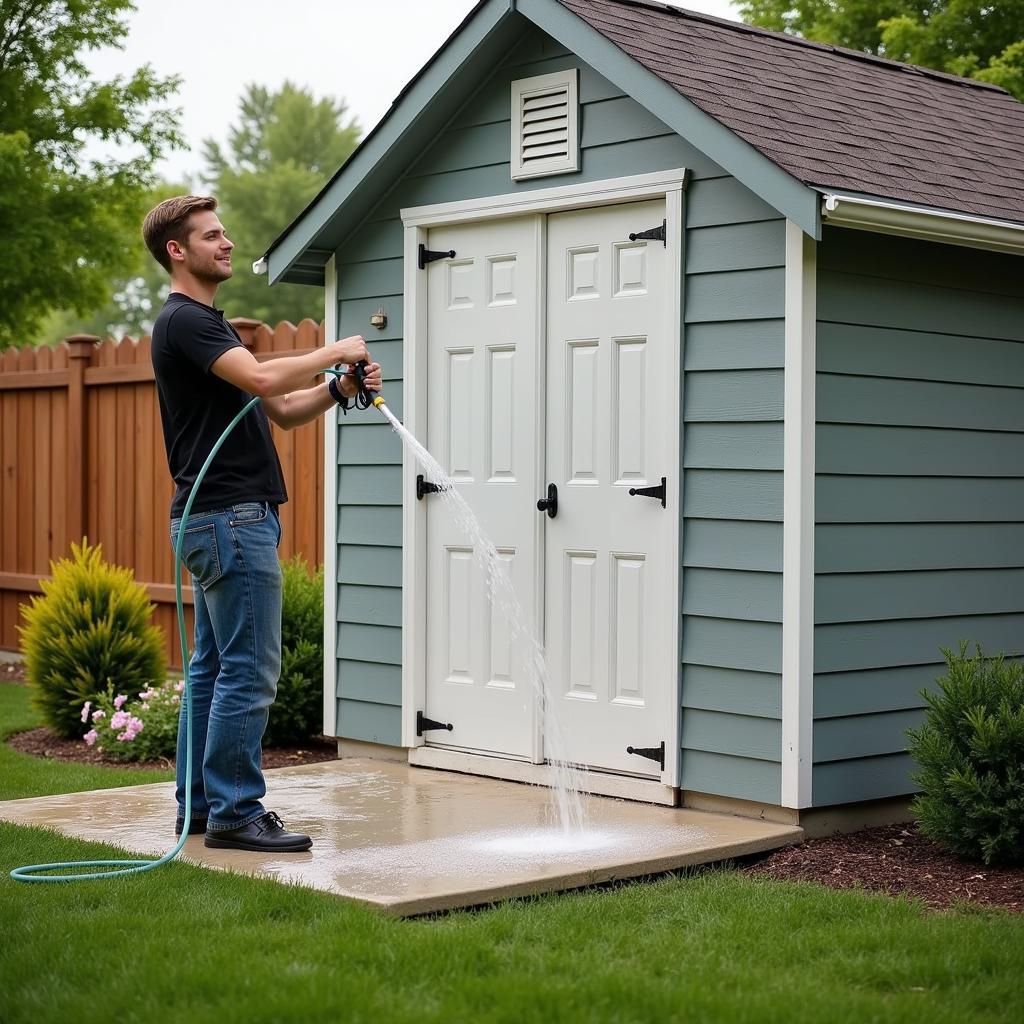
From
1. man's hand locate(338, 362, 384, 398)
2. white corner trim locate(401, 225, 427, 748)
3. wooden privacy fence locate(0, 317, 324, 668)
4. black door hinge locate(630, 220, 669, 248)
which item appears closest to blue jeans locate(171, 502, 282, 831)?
man's hand locate(338, 362, 384, 398)

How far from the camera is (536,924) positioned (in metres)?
4.32

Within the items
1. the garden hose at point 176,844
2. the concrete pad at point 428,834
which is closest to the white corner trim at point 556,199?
the garden hose at point 176,844

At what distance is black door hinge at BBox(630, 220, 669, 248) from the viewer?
234 inches

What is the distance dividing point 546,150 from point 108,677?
381 centimetres

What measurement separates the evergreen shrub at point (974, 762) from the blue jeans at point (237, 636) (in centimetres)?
226

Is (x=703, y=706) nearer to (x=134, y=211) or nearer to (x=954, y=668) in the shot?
(x=954, y=668)

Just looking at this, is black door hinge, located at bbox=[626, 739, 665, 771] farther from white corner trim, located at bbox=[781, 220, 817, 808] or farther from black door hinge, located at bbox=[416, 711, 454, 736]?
black door hinge, located at bbox=[416, 711, 454, 736]

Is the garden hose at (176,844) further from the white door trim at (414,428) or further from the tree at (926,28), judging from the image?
the tree at (926,28)

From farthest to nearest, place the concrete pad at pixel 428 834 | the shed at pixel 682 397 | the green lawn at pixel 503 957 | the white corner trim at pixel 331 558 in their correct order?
the white corner trim at pixel 331 558, the shed at pixel 682 397, the concrete pad at pixel 428 834, the green lawn at pixel 503 957

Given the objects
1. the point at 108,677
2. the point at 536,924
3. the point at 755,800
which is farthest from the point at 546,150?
the point at 108,677

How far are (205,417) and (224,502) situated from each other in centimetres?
30

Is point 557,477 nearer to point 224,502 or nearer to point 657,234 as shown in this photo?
point 657,234

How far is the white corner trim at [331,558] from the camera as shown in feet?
23.9

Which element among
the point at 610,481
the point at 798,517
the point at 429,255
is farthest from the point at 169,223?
the point at 798,517
